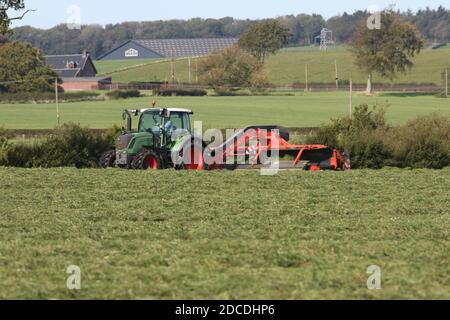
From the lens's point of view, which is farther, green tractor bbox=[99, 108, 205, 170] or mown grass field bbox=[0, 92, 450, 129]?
mown grass field bbox=[0, 92, 450, 129]

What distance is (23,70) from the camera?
88875mm

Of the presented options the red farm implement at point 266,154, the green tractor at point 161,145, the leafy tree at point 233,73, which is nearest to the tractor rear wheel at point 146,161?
the green tractor at point 161,145

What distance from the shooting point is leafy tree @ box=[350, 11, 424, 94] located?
10062cm

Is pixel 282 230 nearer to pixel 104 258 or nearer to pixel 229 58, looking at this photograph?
pixel 104 258

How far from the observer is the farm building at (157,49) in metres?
176

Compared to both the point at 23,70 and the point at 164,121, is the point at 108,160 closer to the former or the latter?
the point at 164,121

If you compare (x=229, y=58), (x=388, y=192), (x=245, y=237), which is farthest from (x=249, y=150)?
(x=229, y=58)

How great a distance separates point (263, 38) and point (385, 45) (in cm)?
2728

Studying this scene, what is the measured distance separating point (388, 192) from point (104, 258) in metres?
8.32

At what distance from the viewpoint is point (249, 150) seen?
22766 mm

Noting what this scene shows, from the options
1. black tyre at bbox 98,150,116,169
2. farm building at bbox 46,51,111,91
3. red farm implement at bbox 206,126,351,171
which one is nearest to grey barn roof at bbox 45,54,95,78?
farm building at bbox 46,51,111,91

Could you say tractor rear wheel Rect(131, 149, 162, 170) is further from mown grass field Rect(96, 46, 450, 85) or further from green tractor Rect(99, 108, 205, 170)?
mown grass field Rect(96, 46, 450, 85)

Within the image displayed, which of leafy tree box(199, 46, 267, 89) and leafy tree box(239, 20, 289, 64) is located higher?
leafy tree box(239, 20, 289, 64)

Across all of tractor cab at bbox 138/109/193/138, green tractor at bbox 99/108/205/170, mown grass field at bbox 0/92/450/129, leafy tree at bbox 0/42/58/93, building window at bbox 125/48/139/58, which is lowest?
mown grass field at bbox 0/92/450/129
